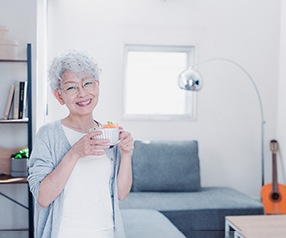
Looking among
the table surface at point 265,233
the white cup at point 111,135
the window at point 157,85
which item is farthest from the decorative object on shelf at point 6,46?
the table surface at point 265,233

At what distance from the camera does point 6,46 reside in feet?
9.14

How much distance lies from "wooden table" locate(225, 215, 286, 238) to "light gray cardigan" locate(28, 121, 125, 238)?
1.32 m

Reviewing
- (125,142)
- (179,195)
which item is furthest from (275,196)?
(125,142)

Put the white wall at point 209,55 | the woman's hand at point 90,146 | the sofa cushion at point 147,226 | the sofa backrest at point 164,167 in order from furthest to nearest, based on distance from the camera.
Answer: the white wall at point 209,55, the sofa backrest at point 164,167, the sofa cushion at point 147,226, the woman's hand at point 90,146

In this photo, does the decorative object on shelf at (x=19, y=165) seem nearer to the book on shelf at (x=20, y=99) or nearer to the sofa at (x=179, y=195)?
the book on shelf at (x=20, y=99)

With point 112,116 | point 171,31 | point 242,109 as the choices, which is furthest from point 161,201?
point 171,31

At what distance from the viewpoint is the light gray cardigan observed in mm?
1312

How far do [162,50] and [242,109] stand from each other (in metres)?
0.99

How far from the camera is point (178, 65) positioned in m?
4.25

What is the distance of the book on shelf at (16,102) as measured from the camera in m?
2.87

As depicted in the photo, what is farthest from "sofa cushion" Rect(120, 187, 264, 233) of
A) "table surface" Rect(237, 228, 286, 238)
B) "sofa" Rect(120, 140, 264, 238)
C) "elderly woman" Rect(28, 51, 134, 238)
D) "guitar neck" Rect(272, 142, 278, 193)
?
"elderly woman" Rect(28, 51, 134, 238)

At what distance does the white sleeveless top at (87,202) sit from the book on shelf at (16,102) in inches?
64.0

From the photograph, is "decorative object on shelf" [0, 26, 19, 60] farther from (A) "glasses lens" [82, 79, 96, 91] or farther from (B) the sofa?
(A) "glasses lens" [82, 79, 96, 91]

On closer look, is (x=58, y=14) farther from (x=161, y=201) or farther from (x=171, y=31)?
(x=161, y=201)
